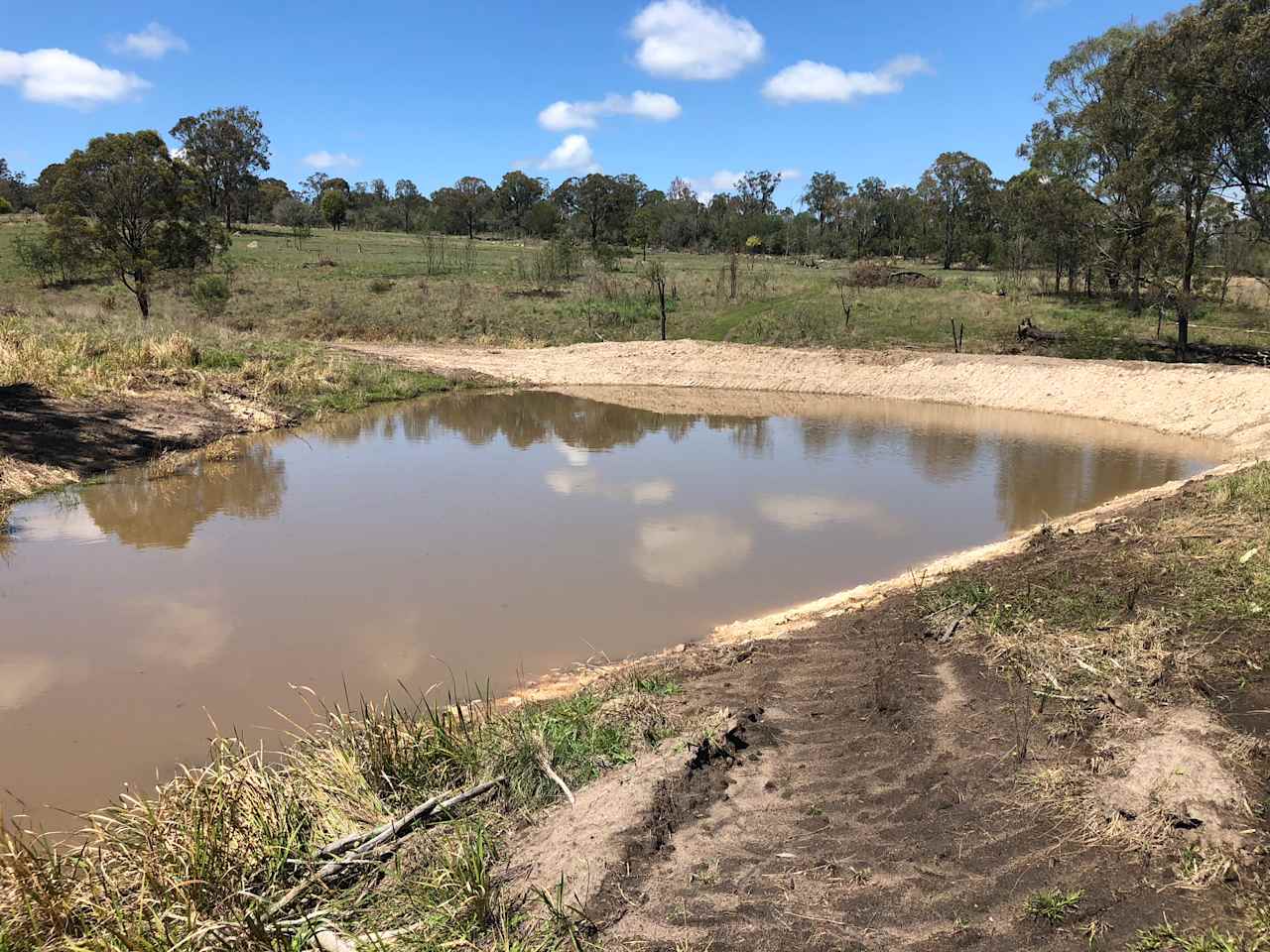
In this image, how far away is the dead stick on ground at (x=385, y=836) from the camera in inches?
130

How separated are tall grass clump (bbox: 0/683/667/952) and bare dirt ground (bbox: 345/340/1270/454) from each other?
15857 mm

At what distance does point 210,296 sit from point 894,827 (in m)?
33.7

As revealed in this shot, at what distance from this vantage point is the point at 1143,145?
801 inches

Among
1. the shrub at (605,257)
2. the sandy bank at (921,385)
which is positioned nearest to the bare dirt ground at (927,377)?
the sandy bank at (921,385)

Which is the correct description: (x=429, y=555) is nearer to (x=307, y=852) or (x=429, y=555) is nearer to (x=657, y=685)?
(x=657, y=685)

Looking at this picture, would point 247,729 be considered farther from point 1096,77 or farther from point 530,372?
point 1096,77

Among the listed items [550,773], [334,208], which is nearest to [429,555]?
[550,773]

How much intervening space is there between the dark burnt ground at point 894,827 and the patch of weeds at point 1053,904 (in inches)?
1.5

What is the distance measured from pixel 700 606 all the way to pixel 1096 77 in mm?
27074

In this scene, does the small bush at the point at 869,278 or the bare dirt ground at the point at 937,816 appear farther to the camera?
the small bush at the point at 869,278

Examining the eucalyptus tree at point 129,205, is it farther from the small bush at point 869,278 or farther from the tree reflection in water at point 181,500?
the small bush at point 869,278

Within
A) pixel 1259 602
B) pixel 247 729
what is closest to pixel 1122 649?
pixel 1259 602

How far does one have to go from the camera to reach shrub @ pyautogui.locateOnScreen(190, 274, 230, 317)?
1203 inches

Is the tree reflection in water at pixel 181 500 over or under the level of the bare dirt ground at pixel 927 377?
under
